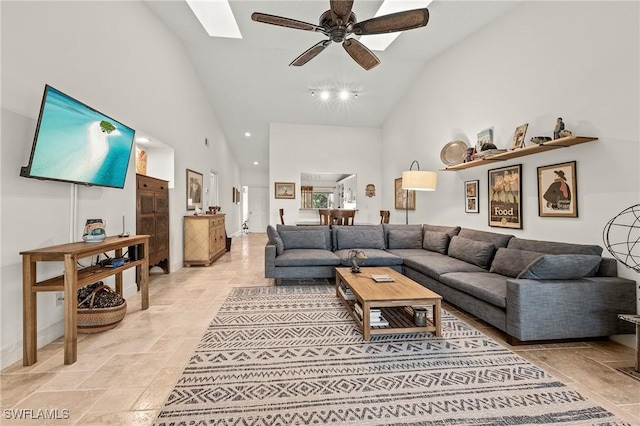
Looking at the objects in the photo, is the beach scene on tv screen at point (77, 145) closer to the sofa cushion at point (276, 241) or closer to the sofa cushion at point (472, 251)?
the sofa cushion at point (276, 241)

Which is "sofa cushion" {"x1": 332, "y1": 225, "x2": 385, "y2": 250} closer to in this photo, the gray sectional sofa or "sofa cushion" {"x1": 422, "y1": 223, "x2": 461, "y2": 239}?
the gray sectional sofa

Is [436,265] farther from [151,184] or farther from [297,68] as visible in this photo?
[297,68]

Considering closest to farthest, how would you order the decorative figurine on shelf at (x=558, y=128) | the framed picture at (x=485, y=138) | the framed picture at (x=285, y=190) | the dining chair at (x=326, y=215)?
1. the decorative figurine on shelf at (x=558, y=128)
2. the framed picture at (x=485, y=138)
3. the dining chair at (x=326, y=215)
4. the framed picture at (x=285, y=190)

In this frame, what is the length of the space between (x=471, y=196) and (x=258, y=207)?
29.9 feet

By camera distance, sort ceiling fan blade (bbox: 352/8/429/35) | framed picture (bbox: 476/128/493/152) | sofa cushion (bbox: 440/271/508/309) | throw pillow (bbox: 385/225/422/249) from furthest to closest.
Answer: throw pillow (bbox: 385/225/422/249) < framed picture (bbox: 476/128/493/152) < sofa cushion (bbox: 440/271/508/309) < ceiling fan blade (bbox: 352/8/429/35)

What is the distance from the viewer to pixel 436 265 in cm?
329

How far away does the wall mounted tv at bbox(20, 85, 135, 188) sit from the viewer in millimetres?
1919

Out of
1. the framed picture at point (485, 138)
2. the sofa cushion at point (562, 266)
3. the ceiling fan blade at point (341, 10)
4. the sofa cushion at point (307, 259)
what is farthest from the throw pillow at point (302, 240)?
the ceiling fan blade at point (341, 10)

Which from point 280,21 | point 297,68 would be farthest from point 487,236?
point 297,68

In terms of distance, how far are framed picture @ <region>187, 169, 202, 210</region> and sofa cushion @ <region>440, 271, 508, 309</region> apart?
473cm

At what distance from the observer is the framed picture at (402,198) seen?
5684 millimetres

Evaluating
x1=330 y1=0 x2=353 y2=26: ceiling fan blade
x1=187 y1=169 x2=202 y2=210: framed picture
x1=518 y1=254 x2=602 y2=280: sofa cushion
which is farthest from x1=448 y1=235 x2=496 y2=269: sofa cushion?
x1=187 y1=169 x2=202 y2=210: framed picture

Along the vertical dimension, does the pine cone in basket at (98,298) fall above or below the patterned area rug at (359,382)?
above

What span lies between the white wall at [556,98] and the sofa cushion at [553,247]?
0.13 meters
